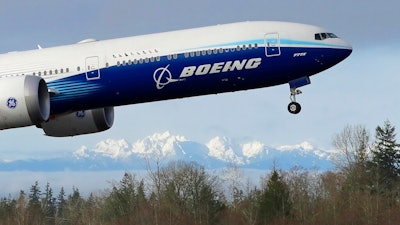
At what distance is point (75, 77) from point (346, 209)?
3159 inches

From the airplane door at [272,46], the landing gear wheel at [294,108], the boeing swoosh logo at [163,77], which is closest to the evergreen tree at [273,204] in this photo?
the landing gear wheel at [294,108]

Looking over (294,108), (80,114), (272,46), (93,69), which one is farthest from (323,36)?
(80,114)

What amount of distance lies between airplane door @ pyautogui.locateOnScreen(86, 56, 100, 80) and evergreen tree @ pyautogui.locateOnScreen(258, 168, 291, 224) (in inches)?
2746

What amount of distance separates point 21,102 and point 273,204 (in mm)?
73192

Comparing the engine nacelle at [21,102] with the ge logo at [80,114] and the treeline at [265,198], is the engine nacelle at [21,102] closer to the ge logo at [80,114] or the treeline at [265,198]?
the ge logo at [80,114]

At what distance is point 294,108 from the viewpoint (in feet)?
140

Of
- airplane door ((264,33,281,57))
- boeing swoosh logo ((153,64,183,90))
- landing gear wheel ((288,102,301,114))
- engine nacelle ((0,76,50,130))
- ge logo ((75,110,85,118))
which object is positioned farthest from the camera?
ge logo ((75,110,85,118))

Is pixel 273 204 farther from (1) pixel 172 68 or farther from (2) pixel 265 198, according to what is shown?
(1) pixel 172 68

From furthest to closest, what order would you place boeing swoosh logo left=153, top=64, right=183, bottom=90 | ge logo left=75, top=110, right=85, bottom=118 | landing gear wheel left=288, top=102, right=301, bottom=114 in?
ge logo left=75, top=110, right=85, bottom=118
boeing swoosh logo left=153, top=64, right=183, bottom=90
landing gear wheel left=288, top=102, right=301, bottom=114

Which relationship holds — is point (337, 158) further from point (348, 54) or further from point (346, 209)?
point (348, 54)

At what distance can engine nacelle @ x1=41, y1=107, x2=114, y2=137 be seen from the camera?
163 feet

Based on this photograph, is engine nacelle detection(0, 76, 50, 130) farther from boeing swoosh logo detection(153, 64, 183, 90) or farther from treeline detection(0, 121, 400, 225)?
treeline detection(0, 121, 400, 225)

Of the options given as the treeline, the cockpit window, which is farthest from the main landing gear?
the treeline

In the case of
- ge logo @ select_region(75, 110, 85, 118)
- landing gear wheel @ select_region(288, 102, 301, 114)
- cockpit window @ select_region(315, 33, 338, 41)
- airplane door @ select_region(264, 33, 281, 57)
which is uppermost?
cockpit window @ select_region(315, 33, 338, 41)
